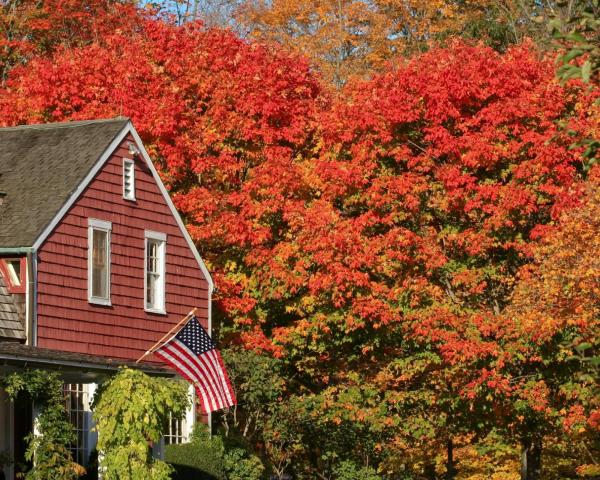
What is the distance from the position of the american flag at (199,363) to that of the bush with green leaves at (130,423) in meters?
2.01

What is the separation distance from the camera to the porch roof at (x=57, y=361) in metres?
23.4

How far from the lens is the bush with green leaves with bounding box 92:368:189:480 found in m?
24.1

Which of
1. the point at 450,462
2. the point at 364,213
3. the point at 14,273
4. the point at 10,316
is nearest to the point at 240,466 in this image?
the point at 10,316

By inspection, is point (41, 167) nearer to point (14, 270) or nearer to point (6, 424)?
point (14, 270)

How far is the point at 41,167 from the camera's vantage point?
29344mm

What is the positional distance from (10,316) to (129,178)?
17.3 ft

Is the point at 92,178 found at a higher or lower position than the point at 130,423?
higher

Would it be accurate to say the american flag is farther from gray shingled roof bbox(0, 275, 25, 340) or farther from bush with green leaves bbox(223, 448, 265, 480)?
bush with green leaves bbox(223, 448, 265, 480)

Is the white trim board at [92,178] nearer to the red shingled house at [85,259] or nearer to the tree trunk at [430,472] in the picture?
the red shingled house at [85,259]

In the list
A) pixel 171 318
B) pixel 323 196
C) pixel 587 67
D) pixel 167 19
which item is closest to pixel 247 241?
pixel 323 196

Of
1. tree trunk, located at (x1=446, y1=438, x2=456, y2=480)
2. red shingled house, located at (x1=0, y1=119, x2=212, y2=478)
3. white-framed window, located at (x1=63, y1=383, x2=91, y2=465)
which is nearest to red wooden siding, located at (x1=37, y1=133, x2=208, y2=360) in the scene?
red shingled house, located at (x1=0, y1=119, x2=212, y2=478)

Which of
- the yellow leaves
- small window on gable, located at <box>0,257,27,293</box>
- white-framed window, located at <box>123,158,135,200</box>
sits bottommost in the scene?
small window on gable, located at <box>0,257,27,293</box>

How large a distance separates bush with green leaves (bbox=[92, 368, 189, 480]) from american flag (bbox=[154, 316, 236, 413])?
201 centimetres

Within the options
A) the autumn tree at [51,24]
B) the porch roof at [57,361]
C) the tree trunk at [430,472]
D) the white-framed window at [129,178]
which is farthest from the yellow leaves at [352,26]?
the porch roof at [57,361]
